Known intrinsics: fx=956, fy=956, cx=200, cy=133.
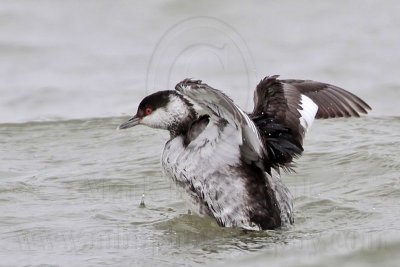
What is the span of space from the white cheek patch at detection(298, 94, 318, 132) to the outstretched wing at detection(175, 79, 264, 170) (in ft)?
2.17

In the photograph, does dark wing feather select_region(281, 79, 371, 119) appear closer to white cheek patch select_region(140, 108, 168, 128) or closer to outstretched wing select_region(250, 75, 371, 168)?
outstretched wing select_region(250, 75, 371, 168)

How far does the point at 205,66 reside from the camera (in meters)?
13.6

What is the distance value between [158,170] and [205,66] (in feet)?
13.0

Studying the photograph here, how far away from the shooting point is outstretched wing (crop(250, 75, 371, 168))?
7.79 meters

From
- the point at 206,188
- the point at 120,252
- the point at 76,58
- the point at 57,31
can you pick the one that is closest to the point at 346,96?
the point at 206,188

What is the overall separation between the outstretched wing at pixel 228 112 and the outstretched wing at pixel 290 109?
A: 11cm

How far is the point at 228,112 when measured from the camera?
7.23m

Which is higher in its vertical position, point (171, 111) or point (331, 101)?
point (331, 101)

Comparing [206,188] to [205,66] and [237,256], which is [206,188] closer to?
[237,256]

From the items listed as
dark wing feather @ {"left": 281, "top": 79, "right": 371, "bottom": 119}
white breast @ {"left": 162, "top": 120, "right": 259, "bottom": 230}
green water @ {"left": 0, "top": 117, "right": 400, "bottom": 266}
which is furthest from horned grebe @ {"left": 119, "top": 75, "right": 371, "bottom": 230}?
dark wing feather @ {"left": 281, "top": 79, "right": 371, "bottom": 119}

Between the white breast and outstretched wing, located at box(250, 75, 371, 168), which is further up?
outstretched wing, located at box(250, 75, 371, 168)

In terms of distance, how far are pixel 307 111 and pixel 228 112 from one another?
1289 mm

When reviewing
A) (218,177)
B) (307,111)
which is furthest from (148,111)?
(307,111)

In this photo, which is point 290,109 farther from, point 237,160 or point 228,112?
point 228,112
